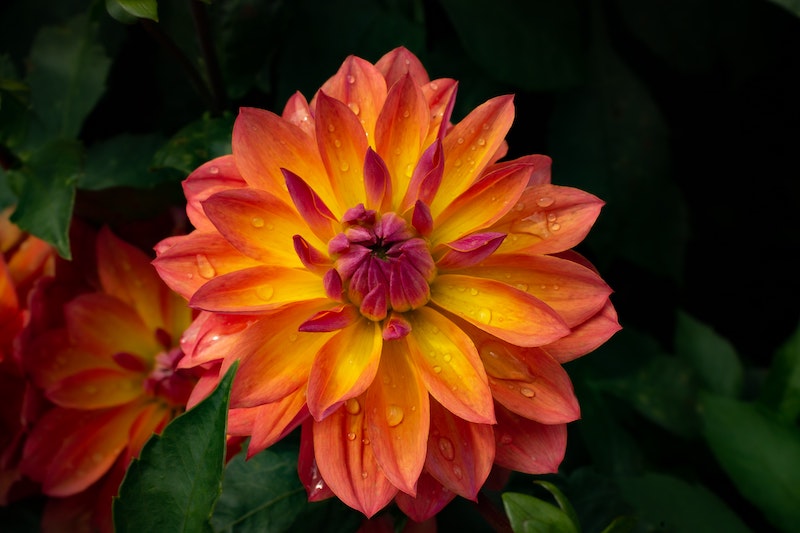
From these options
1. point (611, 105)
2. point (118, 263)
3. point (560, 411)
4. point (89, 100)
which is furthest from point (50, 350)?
point (611, 105)

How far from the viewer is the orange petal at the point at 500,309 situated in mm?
714

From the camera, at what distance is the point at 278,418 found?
740mm

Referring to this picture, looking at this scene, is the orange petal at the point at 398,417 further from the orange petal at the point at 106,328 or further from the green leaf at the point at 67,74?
the green leaf at the point at 67,74

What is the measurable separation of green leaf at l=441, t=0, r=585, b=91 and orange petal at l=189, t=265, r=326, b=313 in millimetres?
529

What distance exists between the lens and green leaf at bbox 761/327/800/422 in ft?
3.71

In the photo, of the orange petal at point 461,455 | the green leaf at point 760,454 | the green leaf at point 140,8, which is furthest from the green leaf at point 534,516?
the green leaf at point 140,8

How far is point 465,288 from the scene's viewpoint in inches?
31.2

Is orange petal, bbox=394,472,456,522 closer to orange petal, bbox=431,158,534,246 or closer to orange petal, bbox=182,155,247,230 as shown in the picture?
orange petal, bbox=431,158,534,246

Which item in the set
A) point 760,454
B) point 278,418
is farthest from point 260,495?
point 760,454

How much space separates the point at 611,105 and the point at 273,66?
59cm

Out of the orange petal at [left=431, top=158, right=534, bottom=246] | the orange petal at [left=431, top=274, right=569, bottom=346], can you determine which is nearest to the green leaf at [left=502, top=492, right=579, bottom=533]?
the orange petal at [left=431, top=274, right=569, bottom=346]

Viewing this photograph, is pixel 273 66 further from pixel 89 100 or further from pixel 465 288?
pixel 465 288

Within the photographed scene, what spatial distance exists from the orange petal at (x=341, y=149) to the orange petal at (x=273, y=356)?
0.12 m

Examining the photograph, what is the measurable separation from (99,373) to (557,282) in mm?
579
